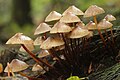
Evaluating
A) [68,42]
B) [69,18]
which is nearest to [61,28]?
[69,18]

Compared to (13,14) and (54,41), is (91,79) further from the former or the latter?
(13,14)

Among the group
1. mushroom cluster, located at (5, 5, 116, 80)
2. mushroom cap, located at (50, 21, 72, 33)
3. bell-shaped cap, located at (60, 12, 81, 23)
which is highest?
bell-shaped cap, located at (60, 12, 81, 23)

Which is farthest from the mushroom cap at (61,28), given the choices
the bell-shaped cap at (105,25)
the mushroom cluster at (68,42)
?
the bell-shaped cap at (105,25)

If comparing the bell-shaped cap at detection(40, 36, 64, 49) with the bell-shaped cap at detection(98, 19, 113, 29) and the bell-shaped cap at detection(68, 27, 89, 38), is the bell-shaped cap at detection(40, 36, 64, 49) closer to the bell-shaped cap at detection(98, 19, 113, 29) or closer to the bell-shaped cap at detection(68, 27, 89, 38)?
the bell-shaped cap at detection(68, 27, 89, 38)

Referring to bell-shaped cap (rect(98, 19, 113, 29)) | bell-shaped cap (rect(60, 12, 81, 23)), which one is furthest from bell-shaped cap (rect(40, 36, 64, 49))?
bell-shaped cap (rect(98, 19, 113, 29))

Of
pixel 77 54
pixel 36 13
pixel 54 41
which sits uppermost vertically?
pixel 54 41

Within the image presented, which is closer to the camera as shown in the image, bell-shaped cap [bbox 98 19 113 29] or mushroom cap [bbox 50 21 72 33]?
mushroom cap [bbox 50 21 72 33]

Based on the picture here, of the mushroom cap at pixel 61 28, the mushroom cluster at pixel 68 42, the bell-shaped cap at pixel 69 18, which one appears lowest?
the mushroom cluster at pixel 68 42

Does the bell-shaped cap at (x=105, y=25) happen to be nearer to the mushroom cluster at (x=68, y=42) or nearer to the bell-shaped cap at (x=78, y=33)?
the mushroom cluster at (x=68, y=42)

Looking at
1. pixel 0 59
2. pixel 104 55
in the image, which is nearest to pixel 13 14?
pixel 0 59
